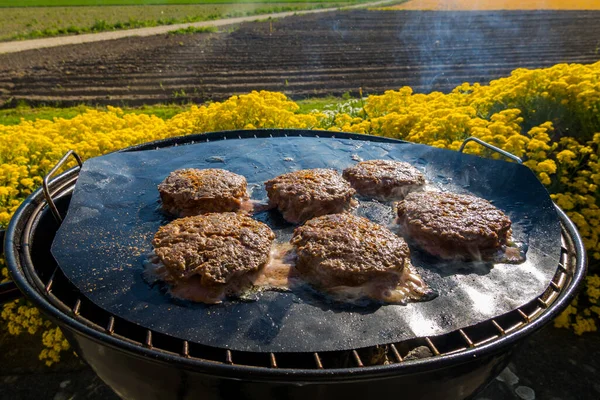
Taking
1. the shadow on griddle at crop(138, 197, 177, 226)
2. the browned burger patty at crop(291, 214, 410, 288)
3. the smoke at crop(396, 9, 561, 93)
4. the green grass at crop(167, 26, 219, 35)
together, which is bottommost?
the smoke at crop(396, 9, 561, 93)

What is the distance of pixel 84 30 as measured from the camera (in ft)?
76.8

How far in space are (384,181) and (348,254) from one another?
35.5 inches

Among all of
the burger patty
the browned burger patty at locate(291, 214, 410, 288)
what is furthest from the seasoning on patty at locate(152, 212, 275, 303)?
the browned burger patty at locate(291, 214, 410, 288)

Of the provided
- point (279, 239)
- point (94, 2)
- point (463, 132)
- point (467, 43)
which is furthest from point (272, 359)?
point (94, 2)

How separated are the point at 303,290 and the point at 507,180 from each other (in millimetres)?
1665

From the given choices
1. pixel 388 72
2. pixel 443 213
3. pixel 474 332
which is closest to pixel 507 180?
pixel 443 213

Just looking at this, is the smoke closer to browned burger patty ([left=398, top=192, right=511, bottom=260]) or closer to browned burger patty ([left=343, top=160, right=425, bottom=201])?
browned burger patty ([left=343, top=160, right=425, bottom=201])

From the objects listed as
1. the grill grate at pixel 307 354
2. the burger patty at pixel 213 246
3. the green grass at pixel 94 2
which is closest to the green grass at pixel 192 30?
the green grass at pixel 94 2

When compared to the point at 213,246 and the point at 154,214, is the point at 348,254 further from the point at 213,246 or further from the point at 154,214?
the point at 154,214

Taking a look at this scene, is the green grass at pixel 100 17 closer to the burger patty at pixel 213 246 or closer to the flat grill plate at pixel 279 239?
the flat grill plate at pixel 279 239

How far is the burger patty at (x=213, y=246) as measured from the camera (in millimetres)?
2027

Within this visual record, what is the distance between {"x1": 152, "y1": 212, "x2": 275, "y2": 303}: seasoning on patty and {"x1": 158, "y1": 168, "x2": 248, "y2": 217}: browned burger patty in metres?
0.24

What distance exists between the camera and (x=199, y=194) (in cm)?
263

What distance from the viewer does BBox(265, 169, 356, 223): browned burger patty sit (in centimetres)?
264
